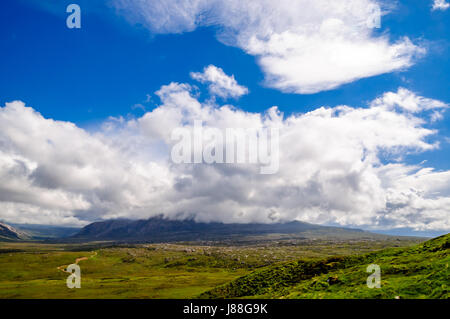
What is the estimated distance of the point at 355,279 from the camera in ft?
133

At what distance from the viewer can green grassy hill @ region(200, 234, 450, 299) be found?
30.2m

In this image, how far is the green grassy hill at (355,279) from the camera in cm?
3017
